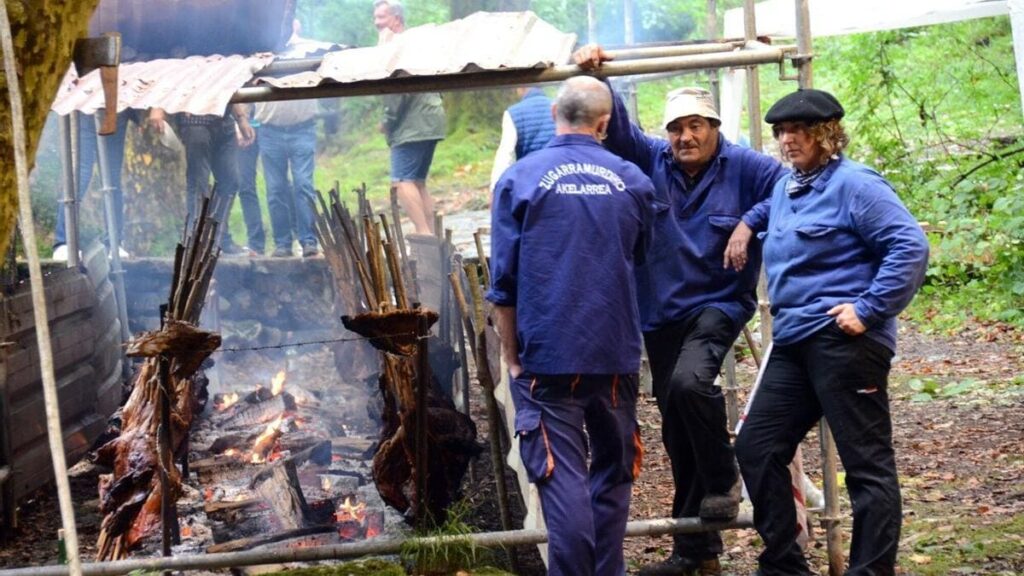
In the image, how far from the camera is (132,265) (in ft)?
39.7

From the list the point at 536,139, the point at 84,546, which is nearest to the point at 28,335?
the point at 84,546

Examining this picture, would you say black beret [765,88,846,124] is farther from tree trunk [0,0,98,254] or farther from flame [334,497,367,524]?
flame [334,497,367,524]

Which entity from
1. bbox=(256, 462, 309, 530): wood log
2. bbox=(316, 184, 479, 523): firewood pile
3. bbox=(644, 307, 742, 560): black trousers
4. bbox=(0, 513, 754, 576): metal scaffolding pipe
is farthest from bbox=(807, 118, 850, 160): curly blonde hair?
bbox=(256, 462, 309, 530): wood log

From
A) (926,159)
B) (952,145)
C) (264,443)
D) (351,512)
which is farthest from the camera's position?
(952,145)

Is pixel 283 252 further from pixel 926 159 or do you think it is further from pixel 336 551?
pixel 926 159

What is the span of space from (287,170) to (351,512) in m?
6.67

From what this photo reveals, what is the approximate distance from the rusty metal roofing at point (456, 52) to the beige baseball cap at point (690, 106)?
0.61m

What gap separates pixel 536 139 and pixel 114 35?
389 cm

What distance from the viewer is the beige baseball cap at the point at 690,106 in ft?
18.5

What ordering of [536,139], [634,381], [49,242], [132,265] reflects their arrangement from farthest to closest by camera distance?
[49,242] → [132,265] → [536,139] → [634,381]

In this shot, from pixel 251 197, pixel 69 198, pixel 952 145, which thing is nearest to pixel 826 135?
pixel 69 198

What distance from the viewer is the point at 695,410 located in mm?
5426

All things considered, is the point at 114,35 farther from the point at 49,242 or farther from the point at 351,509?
the point at 49,242

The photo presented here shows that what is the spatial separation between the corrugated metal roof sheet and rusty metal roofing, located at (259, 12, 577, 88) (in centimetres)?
41
